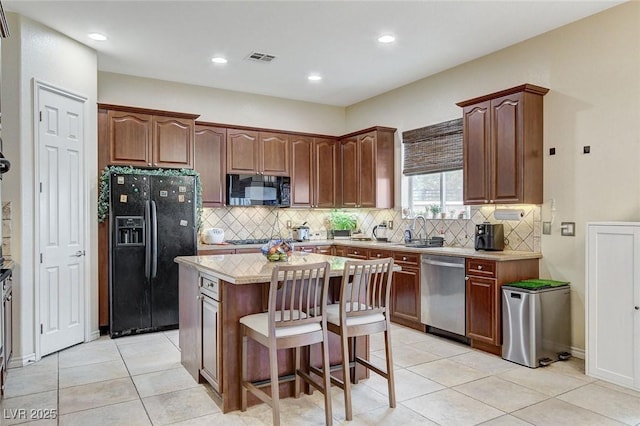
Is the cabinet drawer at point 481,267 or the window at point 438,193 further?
the window at point 438,193

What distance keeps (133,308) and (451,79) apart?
14.9 ft

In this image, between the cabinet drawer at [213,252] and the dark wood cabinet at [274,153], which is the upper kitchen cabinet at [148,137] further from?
the dark wood cabinet at [274,153]

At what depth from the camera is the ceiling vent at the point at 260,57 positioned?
195 inches

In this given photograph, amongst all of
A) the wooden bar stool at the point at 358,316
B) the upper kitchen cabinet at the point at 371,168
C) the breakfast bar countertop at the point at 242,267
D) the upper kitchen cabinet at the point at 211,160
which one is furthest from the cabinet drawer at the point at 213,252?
the wooden bar stool at the point at 358,316

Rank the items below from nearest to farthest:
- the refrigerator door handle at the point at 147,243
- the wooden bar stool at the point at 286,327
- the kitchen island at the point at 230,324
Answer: the wooden bar stool at the point at 286,327, the kitchen island at the point at 230,324, the refrigerator door handle at the point at 147,243

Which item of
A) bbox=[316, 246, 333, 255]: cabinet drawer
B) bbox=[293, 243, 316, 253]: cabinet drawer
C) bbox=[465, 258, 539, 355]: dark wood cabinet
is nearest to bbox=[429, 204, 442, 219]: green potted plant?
bbox=[465, 258, 539, 355]: dark wood cabinet

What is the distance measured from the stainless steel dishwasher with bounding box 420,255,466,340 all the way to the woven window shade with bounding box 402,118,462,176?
1320mm

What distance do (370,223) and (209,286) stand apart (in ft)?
13.0

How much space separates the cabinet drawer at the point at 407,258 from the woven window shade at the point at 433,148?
120 centimetres

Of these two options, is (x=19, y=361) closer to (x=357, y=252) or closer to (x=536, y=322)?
(x=357, y=252)

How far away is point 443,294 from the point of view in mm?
4664

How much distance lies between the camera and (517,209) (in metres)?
4.56

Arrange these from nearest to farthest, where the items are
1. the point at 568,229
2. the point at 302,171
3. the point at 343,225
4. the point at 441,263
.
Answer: the point at 568,229 < the point at 441,263 < the point at 302,171 < the point at 343,225

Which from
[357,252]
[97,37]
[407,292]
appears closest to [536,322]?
[407,292]
